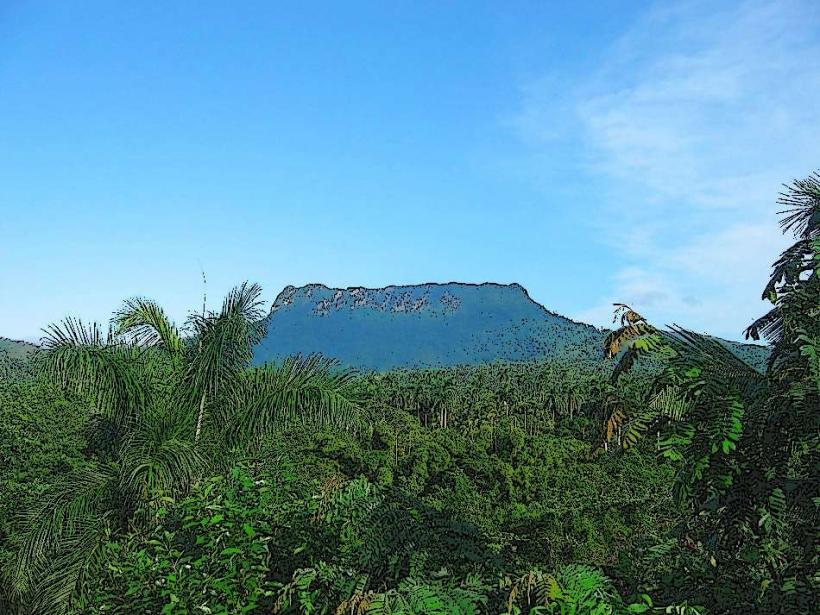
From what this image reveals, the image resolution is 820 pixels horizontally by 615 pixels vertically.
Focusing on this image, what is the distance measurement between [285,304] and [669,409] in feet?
502

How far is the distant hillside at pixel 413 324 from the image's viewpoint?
135 metres

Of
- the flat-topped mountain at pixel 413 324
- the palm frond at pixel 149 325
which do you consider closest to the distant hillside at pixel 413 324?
the flat-topped mountain at pixel 413 324

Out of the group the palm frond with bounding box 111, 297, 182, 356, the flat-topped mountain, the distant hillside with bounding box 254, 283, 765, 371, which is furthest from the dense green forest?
the distant hillside with bounding box 254, 283, 765, 371

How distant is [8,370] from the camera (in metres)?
66.0

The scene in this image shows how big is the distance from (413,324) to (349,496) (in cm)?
14481

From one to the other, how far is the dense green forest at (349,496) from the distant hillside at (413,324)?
122 m

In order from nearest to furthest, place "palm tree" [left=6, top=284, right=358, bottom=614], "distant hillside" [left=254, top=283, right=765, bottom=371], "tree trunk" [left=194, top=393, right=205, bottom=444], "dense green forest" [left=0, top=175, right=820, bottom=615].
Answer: "dense green forest" [left=0, top=175, right=820, bottom=615] < "palm tree" [left=6, top=284, right=358, bottom=614] < "tree trunk" [left=194, top=393, right=205, bottom=444] < "distant hillside" [left=254, top=283, right=765, bottom=371]

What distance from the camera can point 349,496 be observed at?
4332 millimetres

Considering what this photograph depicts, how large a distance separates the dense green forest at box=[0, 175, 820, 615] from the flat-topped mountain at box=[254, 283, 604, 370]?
121620 mm

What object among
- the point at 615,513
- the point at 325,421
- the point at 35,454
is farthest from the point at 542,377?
the point at 325,421

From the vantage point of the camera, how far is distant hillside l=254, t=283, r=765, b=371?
13538 centimetres

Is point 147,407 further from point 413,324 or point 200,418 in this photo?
point 413,324

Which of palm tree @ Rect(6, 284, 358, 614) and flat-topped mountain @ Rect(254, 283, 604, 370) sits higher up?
flat-topped mountain @ Rect(254, 283, 604, 370)

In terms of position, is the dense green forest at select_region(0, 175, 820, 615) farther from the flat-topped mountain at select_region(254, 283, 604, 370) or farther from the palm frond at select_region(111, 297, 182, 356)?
the flat-topped mountain at select_region(254, 283, 604, 370)
